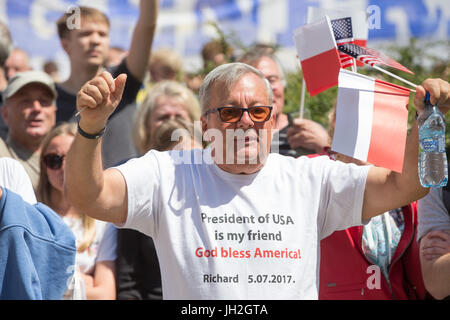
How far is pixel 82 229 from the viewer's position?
429 centimetres

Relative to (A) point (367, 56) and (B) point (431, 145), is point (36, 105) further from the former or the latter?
(B) point (431, 145)

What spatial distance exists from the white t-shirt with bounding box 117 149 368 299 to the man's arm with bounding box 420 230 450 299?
56 cm

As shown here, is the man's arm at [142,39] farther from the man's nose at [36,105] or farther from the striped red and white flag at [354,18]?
the striped red and white flag at [354,18]

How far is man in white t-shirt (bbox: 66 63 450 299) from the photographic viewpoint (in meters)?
2.71

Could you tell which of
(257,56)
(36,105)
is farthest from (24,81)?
(257,56)

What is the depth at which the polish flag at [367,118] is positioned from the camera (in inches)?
115

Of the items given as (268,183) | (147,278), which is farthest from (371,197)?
(147,278)

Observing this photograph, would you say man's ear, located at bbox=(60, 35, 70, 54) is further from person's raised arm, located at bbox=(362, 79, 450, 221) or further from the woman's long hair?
person's raised arm, located at bbox=(362, 79, 450, 221)

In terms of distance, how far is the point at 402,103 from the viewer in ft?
9.80

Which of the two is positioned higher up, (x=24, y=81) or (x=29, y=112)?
(x=24, y=81)

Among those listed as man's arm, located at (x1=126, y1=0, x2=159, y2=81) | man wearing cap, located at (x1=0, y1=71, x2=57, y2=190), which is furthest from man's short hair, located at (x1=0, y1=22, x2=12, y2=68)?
man's arm, located at (x1=126, y1=0, x2=159, y2=81)

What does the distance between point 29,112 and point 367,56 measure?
2.66 m

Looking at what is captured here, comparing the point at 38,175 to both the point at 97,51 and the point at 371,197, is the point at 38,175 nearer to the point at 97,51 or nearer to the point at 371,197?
the point at 97,51
